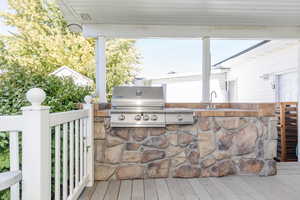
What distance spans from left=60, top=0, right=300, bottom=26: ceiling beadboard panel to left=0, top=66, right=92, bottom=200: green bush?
1.07m

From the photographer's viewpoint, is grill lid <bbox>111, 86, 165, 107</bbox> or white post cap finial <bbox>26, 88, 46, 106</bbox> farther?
grill lid <bbox>111, 86, 165, 107</bbox>

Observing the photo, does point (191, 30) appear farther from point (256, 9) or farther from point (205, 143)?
point (205, 143)

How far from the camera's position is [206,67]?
3.86 metres

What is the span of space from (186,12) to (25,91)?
7.70 feet

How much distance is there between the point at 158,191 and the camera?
263 centimetres

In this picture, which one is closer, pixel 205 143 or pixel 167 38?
pixel 205 143

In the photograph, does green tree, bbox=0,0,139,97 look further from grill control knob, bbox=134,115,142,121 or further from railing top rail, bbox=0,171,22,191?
railing top rail, bbox=0,171,22,191

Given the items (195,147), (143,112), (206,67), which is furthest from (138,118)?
(206,67)

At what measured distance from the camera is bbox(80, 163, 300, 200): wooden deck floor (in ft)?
8.11

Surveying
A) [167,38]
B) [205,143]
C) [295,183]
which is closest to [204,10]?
[167,38]

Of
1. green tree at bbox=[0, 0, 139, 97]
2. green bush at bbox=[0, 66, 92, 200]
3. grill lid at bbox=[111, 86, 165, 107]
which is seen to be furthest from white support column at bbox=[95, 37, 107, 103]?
green tree at bbox=[0, 0, 139, 97]

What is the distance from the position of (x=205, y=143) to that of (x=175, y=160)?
0.47 metres

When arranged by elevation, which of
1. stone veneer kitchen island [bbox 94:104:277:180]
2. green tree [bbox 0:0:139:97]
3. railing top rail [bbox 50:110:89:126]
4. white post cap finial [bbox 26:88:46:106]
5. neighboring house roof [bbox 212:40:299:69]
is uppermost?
green tree [bbox 0:0:139:97]

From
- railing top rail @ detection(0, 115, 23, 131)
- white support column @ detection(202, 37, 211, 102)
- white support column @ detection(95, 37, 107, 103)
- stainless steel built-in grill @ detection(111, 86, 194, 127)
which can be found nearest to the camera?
railing top rail @ detection(0, 115, 23, 131)
